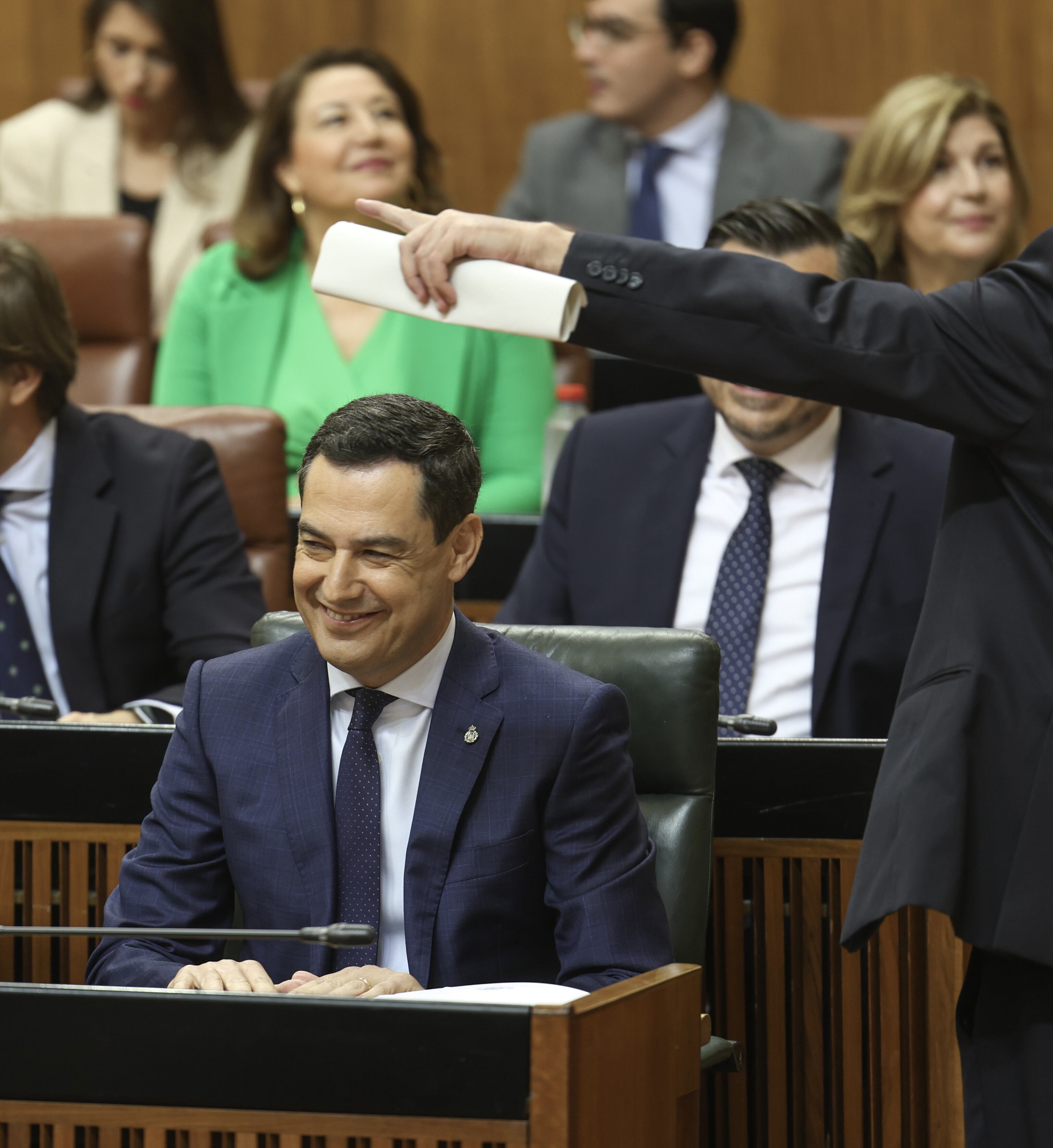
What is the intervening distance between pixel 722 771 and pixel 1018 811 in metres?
0.46

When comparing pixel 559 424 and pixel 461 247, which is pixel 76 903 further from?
pixel 559 424

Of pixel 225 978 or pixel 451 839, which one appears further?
pixel 451 839

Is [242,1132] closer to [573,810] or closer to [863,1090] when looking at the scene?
[573,810]

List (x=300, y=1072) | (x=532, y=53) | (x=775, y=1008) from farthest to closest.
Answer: (x=532, y=53), (x=775, y=1008), (x=300, y=1072)

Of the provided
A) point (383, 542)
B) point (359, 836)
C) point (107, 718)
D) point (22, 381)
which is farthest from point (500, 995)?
point (22, 381)

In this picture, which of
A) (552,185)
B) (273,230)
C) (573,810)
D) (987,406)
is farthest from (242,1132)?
(552,185)

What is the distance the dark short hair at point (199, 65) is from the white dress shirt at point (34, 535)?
58.3 inches

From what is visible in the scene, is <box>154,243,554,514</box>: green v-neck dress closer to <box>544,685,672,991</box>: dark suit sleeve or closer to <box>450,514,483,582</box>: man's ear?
<box>450,514,483,582</box>: man's ear

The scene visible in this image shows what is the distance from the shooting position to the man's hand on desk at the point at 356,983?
125cm

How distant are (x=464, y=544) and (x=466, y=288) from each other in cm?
30

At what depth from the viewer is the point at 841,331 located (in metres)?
1.24

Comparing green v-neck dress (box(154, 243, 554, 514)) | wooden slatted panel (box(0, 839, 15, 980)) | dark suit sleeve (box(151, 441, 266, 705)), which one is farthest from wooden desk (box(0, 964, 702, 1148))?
green v-neck dress (box(154, 243, 554, 514))

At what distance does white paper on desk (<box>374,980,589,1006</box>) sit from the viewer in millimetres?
1097

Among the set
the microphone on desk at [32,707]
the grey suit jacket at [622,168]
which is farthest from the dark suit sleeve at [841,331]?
the grey suit jacket at [622,168]
